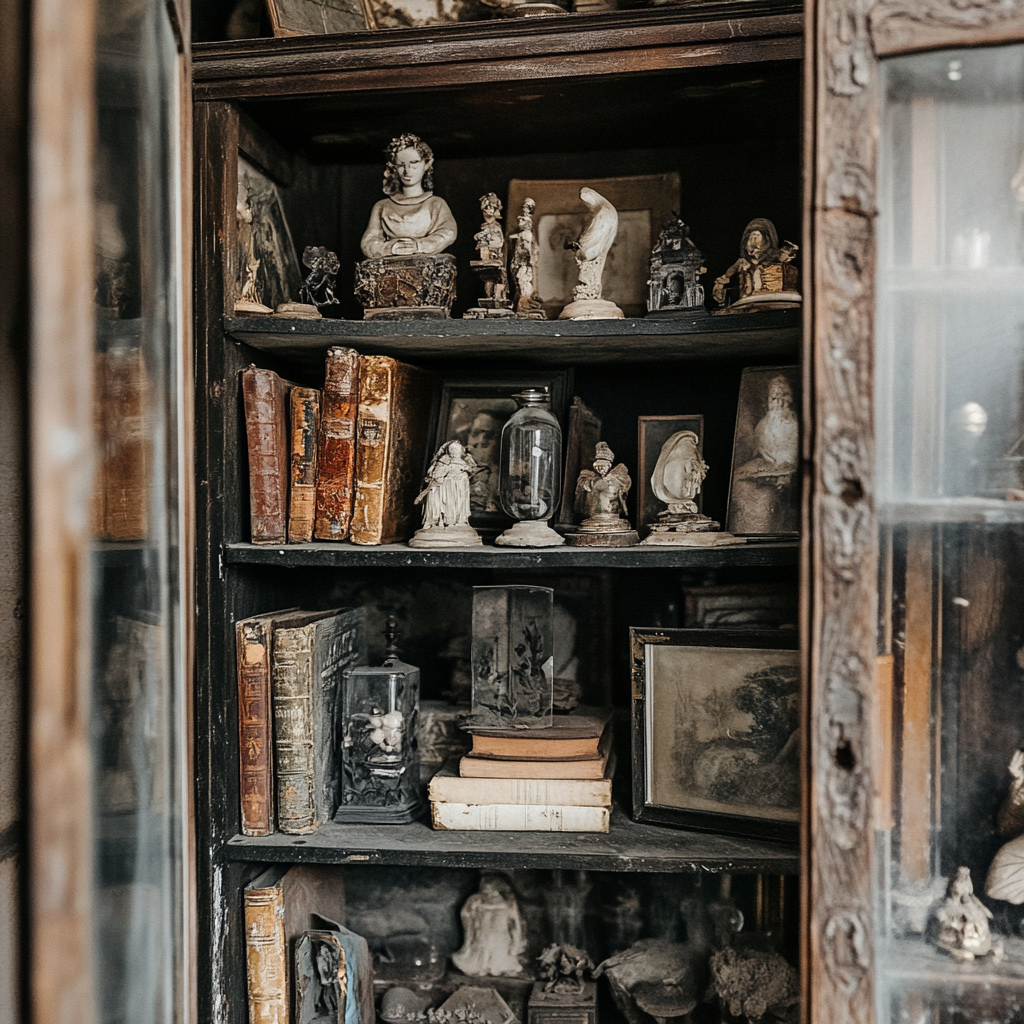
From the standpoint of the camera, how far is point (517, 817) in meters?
1.48

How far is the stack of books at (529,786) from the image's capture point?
1.47 m

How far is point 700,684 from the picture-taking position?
4.77 feet

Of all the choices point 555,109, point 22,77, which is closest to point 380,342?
point 555,109

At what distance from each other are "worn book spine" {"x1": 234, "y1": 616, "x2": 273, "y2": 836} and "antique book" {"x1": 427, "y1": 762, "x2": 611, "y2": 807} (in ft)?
0.93

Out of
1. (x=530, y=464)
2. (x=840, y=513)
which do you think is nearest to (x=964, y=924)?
(x=840, y=513)

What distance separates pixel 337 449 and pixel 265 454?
0.12 metres

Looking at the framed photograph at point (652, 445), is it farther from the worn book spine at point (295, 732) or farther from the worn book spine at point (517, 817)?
the worn book spine at point (295, 732)

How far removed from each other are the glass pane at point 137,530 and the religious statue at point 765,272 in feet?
2.87

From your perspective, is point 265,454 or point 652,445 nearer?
point 265,454

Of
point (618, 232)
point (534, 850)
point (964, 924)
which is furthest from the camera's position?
point (618, 232)

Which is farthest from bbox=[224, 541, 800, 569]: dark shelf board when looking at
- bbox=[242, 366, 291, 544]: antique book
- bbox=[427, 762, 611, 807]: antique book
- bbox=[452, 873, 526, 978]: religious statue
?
bbox=[452, 873, 526, 978]: religious statue

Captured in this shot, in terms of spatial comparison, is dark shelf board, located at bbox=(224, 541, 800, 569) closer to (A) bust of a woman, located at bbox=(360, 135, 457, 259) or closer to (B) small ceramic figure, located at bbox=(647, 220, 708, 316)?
(B) small ceramic figure, located at bbox=(647, 220, 708, 316)

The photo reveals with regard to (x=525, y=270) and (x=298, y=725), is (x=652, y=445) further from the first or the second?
(x=298, y=725)

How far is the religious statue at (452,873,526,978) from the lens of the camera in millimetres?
1729
